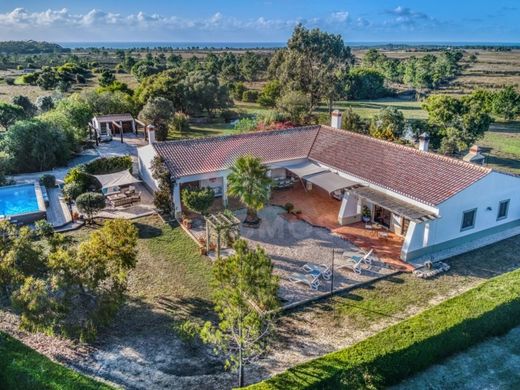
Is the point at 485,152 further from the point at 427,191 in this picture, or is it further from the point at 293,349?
the point at 293,349

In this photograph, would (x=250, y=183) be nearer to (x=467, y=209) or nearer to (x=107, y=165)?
(x=467, y=209)

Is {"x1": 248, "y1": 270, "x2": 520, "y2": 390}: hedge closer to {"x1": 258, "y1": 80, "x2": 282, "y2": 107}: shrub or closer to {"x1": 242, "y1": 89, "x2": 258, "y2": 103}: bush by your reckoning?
{"x1": 258, "y1": 80, "x2": 282, "y2": 107}: shrub

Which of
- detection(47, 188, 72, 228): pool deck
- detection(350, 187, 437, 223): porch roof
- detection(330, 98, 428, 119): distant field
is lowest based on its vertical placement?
detection(47, 188, 72, 228): pool deck

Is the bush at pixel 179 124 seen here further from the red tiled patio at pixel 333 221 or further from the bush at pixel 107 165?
the red tiled patio at pixel 333 221

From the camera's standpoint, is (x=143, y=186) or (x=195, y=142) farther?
(x=143, y=186)

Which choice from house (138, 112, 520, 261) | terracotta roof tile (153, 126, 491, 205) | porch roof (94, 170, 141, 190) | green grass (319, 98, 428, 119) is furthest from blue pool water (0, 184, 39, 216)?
green grass (319, 98, 428, 119)

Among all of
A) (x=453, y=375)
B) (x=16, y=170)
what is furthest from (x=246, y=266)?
(x=16, y=170)

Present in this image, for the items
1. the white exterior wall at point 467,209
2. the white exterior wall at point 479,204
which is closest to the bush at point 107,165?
the white exterior wall at point 467,209
